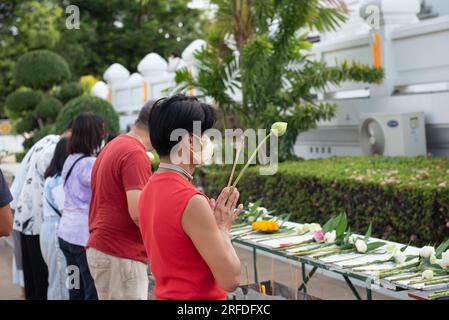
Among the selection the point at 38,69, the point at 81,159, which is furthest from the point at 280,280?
the point at 38,69

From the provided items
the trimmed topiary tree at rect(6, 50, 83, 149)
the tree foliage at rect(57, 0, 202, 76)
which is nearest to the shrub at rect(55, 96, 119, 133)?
the trimmed topiary tree at rect(6, 50, 83, 149)

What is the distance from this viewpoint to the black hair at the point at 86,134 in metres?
4.70

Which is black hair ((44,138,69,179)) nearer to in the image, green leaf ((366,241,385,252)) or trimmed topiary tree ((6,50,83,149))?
green leaf ((366,241,385,252))

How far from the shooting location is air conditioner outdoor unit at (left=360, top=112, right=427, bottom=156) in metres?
7.89

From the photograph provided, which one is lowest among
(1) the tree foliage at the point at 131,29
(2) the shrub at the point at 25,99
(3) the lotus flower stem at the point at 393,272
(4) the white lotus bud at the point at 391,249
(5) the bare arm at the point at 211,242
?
(3) the lotus flower stem at the point at 393,272

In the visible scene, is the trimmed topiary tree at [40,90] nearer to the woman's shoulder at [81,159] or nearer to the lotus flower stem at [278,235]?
the woman's shoulder at [81,159]

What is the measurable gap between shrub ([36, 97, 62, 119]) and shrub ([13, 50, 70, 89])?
0.52 m

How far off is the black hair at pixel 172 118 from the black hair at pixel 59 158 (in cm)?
292

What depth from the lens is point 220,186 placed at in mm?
8336

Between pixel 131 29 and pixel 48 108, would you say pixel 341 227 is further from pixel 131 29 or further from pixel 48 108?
pixel 131 29

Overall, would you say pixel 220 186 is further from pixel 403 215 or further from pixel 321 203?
pixel 403 215


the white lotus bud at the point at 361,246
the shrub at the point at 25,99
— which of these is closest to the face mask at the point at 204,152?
the white lotus bud at the point at 361,246

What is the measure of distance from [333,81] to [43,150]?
4.25m
